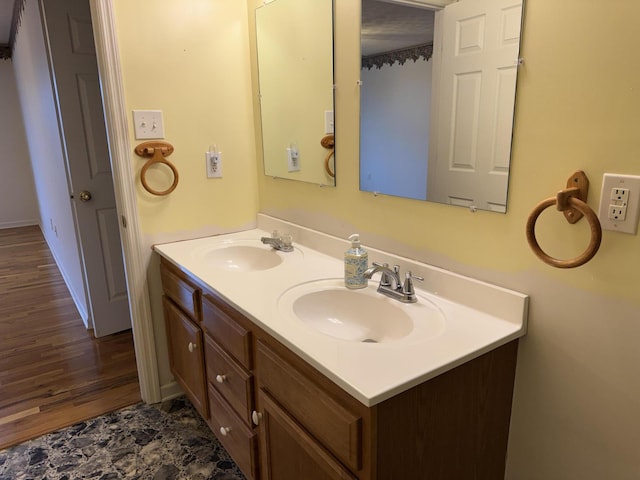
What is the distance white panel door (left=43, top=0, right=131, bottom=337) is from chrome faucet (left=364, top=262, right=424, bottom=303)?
6.63 ft

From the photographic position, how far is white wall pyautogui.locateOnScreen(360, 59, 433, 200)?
134cm

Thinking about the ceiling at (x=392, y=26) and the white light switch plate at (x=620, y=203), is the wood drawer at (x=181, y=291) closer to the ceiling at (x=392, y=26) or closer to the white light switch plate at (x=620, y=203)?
the ceiling at (x=392, y=26)

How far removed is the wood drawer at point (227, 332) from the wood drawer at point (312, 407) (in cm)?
7

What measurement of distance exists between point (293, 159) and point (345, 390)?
1209 mm

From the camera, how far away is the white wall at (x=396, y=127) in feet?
4.39

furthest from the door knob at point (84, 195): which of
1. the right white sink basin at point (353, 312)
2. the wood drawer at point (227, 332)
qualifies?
the right white sink basin at point (353, 312)

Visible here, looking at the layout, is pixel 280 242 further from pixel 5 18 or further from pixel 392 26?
pixel 5 18

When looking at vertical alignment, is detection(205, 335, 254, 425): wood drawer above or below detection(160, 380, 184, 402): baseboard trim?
above

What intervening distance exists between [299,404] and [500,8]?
107cm

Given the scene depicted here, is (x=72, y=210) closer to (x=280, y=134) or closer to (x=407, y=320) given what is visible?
(x=280, y=134)

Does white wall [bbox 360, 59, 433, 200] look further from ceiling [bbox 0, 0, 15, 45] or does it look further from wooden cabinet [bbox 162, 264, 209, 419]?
ceiling [bbox 0, 0, 15, 45]

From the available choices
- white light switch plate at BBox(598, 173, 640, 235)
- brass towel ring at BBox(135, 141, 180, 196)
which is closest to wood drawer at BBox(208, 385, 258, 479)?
brass towel ring at BBox(135, 141, 180, 196)

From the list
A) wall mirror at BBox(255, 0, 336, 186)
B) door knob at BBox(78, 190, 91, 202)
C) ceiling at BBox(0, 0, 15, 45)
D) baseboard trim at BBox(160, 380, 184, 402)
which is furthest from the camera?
ceiling at BBox(0, 0, 15, 45)

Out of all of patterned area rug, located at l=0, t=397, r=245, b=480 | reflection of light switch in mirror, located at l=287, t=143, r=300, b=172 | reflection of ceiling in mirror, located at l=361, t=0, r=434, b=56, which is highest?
reflection of ceiling in mirror, located at l=361, t=0, r=434, b=56
